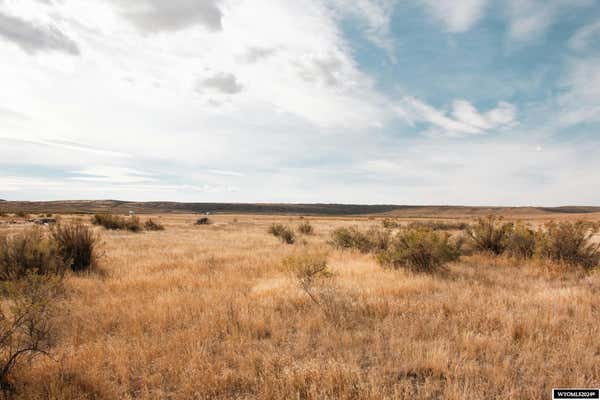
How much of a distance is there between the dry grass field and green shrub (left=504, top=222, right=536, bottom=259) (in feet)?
10.8

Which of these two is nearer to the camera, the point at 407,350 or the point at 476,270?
the point at 407,350

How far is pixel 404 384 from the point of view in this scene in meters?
→ 3.24

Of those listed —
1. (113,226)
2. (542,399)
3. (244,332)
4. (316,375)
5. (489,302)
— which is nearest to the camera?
(542,399)

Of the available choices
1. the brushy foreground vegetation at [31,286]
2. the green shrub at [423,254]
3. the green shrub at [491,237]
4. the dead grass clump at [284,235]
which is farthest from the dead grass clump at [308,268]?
the dead grass clump at [284,235]

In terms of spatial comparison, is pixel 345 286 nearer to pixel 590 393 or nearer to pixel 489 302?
pixel 489 302

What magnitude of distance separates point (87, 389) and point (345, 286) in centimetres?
490

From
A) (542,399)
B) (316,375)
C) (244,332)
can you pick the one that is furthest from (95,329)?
(542,399)

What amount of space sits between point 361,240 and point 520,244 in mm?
5754

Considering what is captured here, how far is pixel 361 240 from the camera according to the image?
46.0ft

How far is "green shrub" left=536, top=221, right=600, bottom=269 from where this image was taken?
9.34 metres

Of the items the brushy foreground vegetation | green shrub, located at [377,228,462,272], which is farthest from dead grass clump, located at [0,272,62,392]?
green shrub, located at [377,228,462,272]

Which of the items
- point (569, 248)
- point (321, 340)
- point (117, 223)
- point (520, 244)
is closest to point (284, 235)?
point (520, 244)

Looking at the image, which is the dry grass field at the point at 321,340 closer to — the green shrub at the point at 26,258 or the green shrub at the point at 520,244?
the green shrub at the point at 26,258

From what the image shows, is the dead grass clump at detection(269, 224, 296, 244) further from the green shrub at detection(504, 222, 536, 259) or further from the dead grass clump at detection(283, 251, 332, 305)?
the green shrub at detection(504, 222, 536, 259)
